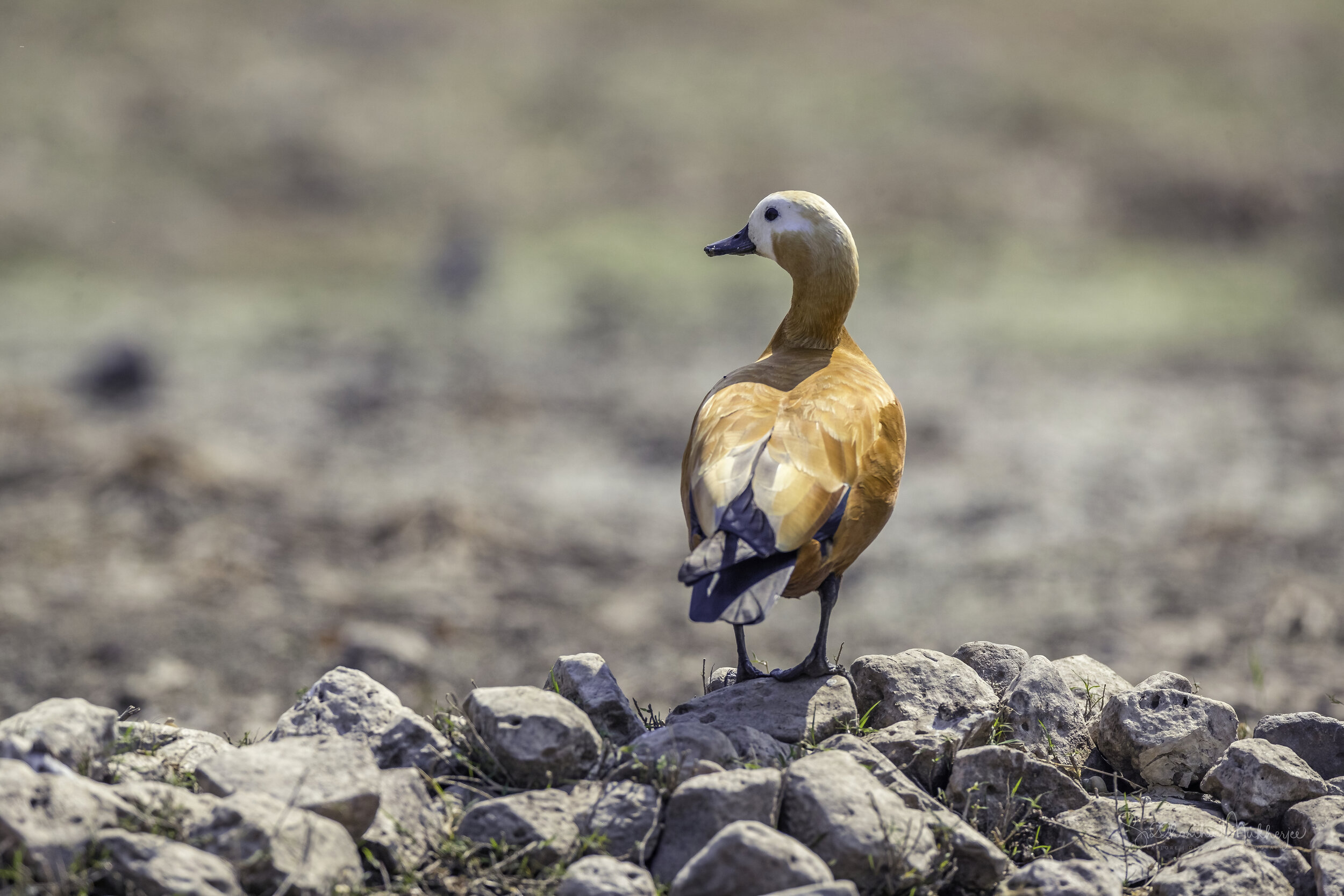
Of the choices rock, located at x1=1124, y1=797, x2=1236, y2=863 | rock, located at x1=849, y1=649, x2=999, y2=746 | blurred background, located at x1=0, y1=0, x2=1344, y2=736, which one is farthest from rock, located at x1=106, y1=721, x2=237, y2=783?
blurred background, located at x1=0, y1=0, x2=1344, y2=736

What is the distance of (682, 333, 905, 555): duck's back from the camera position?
12.3 feet

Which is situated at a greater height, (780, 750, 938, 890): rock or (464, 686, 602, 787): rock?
(464, 686, 602, 787): rock

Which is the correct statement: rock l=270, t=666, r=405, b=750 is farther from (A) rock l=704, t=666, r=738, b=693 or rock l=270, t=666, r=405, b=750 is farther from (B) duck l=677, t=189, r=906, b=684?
(A) rock l=704, t=666, r=738, b=693

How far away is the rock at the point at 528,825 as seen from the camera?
3271mm

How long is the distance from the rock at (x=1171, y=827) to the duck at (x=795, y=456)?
3.46 feet

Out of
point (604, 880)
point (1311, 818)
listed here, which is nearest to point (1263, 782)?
point (1311, 818)

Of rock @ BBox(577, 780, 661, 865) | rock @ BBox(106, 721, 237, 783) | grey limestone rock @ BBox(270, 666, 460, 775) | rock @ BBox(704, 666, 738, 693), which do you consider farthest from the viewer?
rock @ BBox(704, 666, 738, 693)

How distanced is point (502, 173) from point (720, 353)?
813 centimetres

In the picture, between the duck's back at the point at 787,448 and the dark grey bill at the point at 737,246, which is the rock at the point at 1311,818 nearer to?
the duck's back at the point at 787,448

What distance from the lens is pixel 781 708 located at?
162 inches

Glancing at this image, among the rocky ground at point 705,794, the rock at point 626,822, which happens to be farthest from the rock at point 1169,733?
the rock at point 626,822

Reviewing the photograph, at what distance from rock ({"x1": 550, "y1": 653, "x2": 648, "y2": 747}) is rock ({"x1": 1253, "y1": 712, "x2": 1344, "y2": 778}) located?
2.21 m

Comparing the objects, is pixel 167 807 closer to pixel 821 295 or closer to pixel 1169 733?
pixel 821 295

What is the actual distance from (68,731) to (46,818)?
1.24 feet
